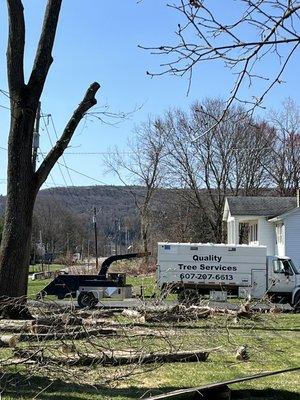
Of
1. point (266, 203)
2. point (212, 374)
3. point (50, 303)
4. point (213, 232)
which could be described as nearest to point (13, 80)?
point (50, 303)

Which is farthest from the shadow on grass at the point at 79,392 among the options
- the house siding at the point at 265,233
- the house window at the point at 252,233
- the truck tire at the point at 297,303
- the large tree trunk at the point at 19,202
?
the house window at the point at 252,233

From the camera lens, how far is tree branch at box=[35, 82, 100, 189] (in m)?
14.6

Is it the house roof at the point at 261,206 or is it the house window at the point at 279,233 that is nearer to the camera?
the house window at the point at 279,233

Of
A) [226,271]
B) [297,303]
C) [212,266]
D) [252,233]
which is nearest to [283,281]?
[297,303]

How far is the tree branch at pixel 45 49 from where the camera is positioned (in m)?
14.6

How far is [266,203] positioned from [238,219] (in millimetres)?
2146

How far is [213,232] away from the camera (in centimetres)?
5281

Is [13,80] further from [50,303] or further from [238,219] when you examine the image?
[238,219]

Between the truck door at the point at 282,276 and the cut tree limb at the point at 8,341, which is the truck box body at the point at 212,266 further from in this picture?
the cut tree limb at the point at 8,341

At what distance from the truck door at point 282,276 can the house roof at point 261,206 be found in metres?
14.8

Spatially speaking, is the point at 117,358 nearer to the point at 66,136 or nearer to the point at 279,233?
the point at 66,136

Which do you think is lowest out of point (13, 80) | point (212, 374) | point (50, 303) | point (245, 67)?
point (212, 374)

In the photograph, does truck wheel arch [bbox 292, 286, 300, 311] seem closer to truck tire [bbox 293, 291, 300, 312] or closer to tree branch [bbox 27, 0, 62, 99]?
truck tire [bbox 293, 291, 300, 312]

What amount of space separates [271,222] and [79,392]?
108ft
